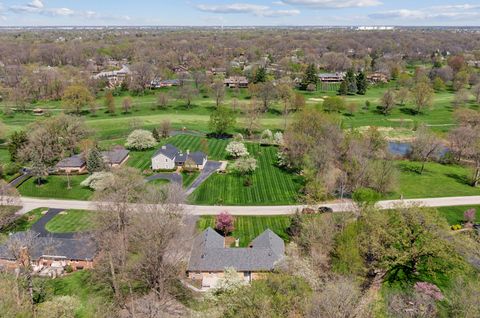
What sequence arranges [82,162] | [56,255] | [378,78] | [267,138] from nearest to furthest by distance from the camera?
[56,255], [82,162], [267,138], [378,78]

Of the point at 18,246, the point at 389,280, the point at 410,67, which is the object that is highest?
the point at 410,67

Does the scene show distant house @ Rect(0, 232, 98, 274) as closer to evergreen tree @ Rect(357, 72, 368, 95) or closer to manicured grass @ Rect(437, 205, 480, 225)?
manicured grass @ Rect(437, 205, 480, 225)

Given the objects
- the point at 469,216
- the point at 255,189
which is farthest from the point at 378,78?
the point at 469,216

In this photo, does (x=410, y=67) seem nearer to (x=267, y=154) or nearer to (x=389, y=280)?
(x=267, y=154)

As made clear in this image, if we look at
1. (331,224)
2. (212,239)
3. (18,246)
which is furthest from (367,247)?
(18,246)

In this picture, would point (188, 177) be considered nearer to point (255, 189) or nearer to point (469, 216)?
point (255, 189)

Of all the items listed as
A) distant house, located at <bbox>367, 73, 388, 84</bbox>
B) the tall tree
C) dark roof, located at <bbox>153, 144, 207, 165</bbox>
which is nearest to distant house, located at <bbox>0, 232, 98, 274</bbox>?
dark roof, located at <bbox>153, 144, 207, 165</bbox>
